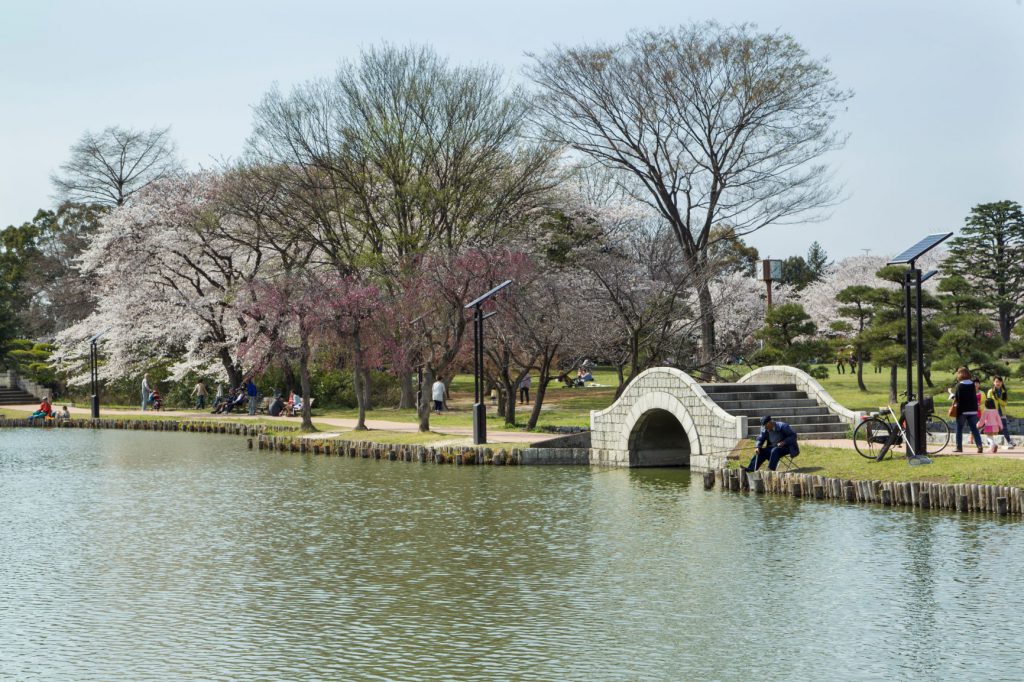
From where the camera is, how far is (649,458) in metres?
31.3

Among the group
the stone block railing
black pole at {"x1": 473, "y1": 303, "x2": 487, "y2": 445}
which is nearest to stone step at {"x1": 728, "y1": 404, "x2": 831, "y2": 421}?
the stone block railing

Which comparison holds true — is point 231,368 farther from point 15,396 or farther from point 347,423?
point 15,396

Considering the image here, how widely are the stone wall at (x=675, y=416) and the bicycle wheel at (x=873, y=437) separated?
2.97m

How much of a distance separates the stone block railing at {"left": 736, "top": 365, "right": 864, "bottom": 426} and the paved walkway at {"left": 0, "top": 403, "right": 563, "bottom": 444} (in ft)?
21.1

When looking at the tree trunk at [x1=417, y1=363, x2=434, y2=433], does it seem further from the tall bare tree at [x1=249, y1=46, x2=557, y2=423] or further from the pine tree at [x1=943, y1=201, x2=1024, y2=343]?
the pine tree at [x1=943, y1=201, x2=1024, y2=343]

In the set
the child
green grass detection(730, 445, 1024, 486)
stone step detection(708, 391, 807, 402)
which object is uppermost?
stone step detection(708, 391, 807, 402)

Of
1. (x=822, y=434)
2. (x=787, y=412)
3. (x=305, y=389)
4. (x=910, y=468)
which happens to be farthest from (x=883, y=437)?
(x=305, y=389)

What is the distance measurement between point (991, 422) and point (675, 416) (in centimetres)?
794

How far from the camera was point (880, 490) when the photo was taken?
2252 centimetres

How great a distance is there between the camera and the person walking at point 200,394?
5831 centimetres

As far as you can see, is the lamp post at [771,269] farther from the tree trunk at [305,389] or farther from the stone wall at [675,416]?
the stone wall at [675,416]

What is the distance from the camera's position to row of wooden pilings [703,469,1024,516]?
2067cm

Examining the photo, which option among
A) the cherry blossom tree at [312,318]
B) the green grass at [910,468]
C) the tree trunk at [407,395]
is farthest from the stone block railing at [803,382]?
the tree trunk at [407,395]

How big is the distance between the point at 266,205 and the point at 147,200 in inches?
540
